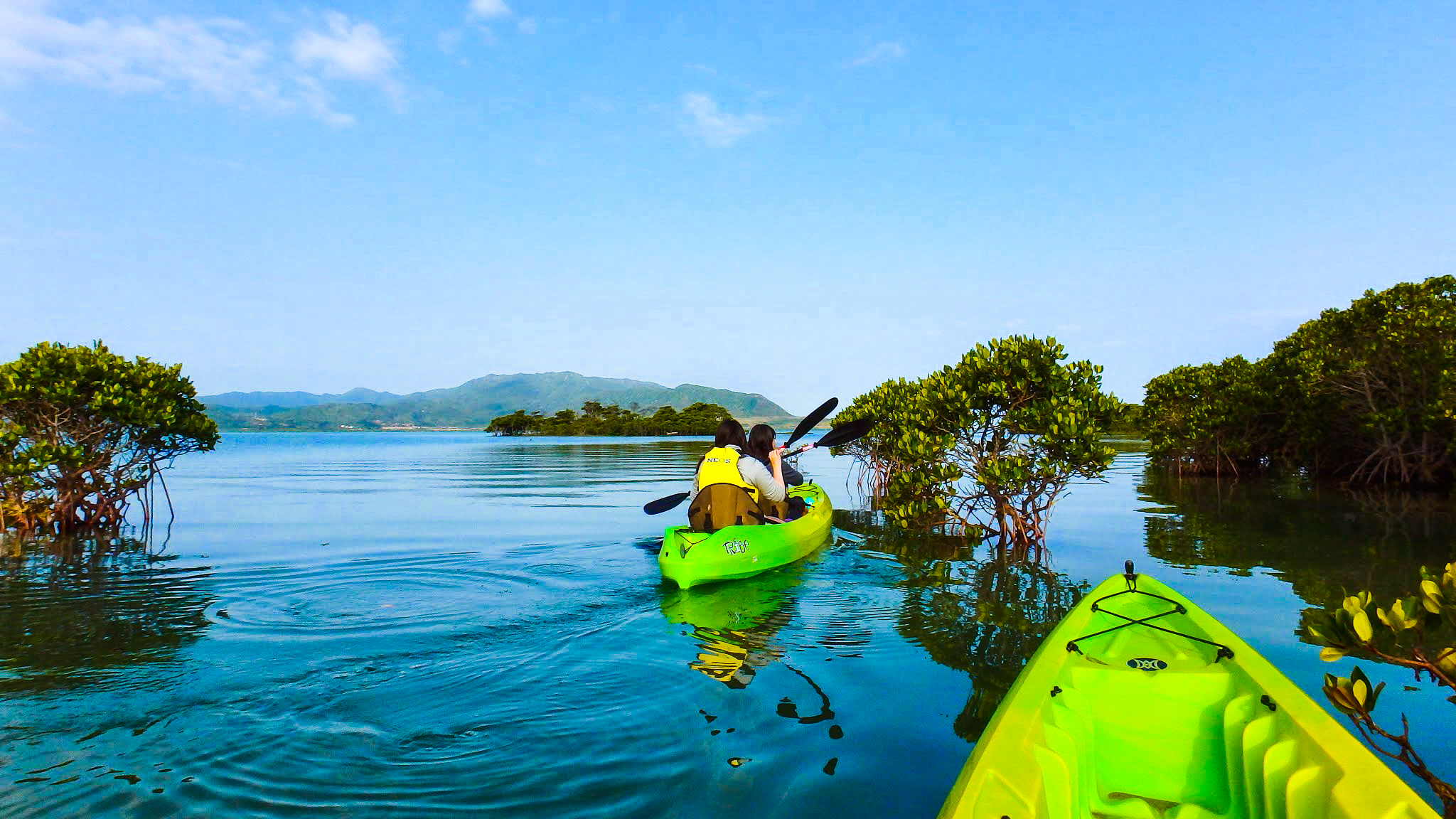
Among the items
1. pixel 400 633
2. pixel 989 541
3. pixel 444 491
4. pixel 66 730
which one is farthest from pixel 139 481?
pixel 989 541

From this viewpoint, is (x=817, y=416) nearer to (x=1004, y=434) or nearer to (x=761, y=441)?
(x=761, y=441)

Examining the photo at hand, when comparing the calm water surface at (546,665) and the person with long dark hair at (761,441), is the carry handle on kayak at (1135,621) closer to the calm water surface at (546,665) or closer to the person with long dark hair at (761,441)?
the calm water surface at (546,665)

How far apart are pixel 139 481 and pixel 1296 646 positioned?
21.7 m

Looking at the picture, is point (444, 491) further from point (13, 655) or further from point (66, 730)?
point (66, 730)

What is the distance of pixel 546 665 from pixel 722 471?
4.85 metres

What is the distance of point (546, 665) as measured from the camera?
22.6 feet

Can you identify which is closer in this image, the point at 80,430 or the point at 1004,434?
the point at 1004,434

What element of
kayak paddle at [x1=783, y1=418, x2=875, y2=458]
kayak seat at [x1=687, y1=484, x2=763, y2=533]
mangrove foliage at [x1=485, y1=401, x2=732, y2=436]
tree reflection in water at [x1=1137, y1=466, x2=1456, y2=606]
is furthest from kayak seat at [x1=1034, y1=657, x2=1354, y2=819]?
mangrove foliage at [x1=485, y1=401, x2=732, y2=436]

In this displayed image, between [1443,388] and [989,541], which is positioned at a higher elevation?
[1443,388]

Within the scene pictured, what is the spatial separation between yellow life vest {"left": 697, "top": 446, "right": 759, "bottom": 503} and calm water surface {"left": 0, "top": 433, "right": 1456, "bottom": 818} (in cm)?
158

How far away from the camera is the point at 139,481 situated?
54.7 feet

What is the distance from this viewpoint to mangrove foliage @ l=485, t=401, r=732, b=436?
10375 cm

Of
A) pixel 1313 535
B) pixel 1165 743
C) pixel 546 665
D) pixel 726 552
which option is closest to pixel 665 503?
pixel 726 552

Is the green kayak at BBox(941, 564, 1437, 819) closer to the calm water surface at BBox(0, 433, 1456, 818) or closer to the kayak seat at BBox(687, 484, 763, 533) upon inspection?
the calm water surface at BBox(0, 433, 1456, 818)
